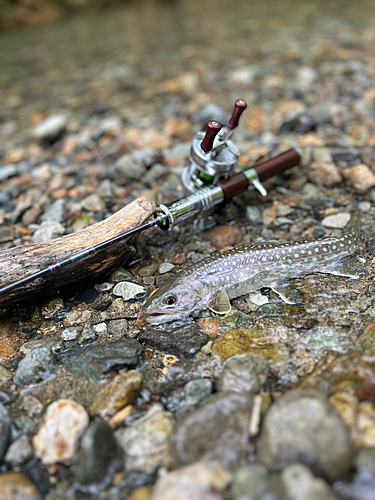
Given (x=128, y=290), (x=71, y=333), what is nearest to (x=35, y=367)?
(x=71, y=333)

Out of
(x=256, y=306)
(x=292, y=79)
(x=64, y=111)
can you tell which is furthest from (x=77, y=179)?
(x=292, y=79)

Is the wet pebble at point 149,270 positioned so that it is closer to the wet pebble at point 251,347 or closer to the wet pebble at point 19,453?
the wet pebble at point 251,347

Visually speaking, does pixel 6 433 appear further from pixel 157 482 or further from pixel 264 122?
pixel 264 122

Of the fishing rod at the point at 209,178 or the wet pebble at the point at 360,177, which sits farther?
the wet pebble at the point at 360,177

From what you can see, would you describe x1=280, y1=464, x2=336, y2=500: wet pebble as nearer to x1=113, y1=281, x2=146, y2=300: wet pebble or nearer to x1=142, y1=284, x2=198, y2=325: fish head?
x1=142, y1=284, x2=198, y2=325: fish head

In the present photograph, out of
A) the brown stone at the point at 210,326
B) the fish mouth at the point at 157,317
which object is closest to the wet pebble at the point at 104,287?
the fish mouth at the point at 157,317
